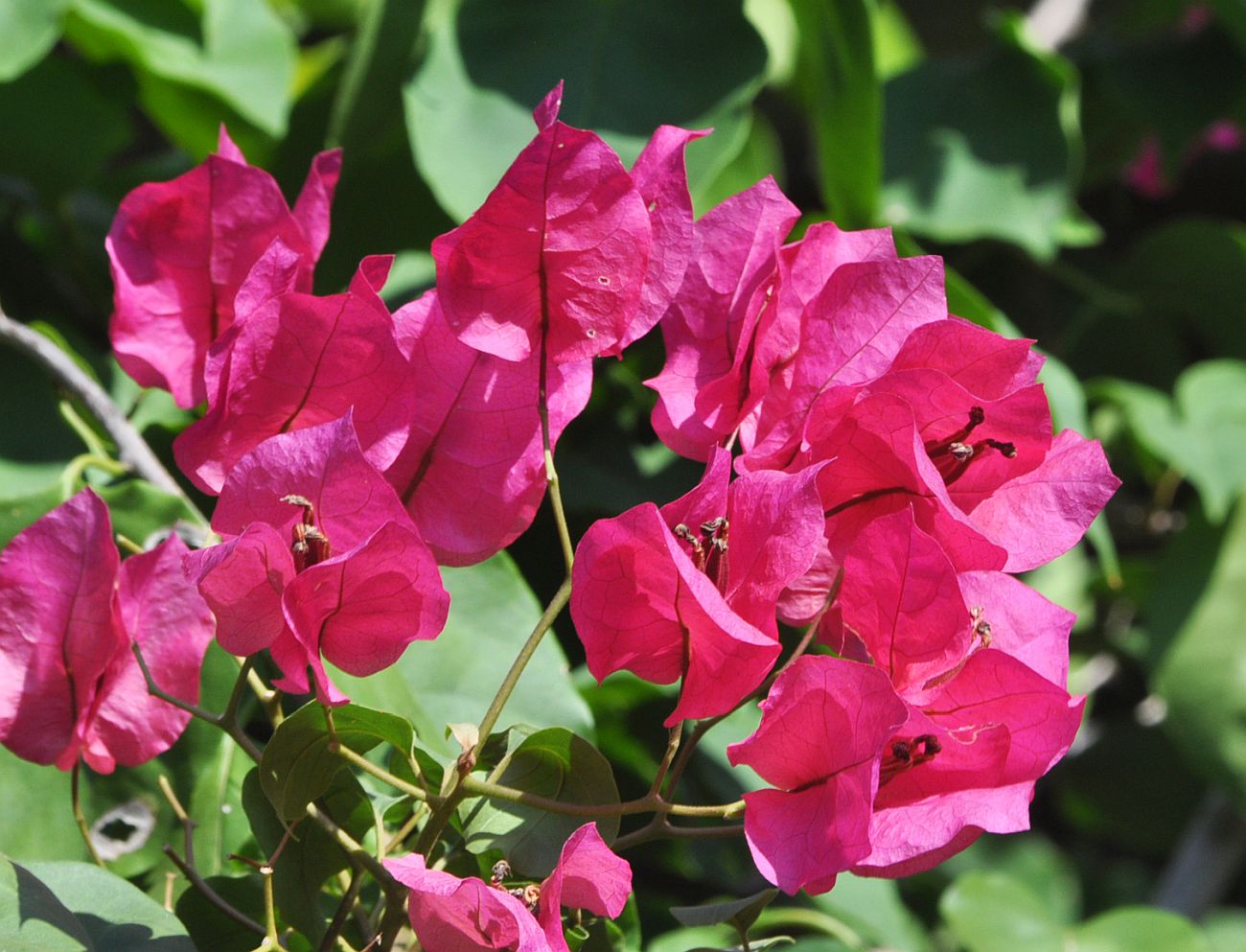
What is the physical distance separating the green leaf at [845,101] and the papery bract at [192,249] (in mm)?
324

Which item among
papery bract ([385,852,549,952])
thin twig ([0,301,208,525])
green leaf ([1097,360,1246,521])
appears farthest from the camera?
green leaf ([1097,360,1246,521])

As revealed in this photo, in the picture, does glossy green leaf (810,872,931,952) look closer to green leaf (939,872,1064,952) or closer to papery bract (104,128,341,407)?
green leaf (939,872,1064,952)

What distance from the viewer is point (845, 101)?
1.99 feet

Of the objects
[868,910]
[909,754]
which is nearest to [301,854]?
[909,754]

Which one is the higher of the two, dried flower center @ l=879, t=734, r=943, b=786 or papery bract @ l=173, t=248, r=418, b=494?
papery bract @ l=173, t=248, r=418, b=494

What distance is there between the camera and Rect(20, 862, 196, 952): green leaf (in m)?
0.27

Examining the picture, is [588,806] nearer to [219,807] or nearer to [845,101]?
[219,807]

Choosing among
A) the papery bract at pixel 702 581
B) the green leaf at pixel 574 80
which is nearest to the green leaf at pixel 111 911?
the papery bract at pixel 702 581

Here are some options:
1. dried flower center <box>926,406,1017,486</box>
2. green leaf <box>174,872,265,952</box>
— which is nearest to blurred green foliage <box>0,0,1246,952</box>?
green leaf <box>174,872,265,952</box>

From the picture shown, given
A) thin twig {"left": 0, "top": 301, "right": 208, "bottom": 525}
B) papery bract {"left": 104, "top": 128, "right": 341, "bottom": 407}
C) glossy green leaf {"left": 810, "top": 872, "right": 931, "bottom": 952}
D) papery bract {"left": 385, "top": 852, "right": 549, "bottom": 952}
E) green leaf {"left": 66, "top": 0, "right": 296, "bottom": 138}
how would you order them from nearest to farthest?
papery bract {"left": 385, "top": 852, "right": 549, "bottom": 952}
papery bract {"left": 104, "top": 128, "right": 341, "bottom": 407}
thin twig {"left": 0, "top": 301, "right": 208, "bottom": 525}
glossy green leaf {"left": 810, "top": 872, "right": 931, "bottom": 952}
green leaf {"left": 66, "top": 0, "right": 296, "bottom": 138}

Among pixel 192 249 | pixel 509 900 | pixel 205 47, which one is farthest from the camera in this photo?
pixel 205 47

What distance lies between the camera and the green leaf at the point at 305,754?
26 cm

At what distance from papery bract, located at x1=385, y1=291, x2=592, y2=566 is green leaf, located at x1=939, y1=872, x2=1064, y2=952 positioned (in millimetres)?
446

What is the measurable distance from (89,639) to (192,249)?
0.37 ft
